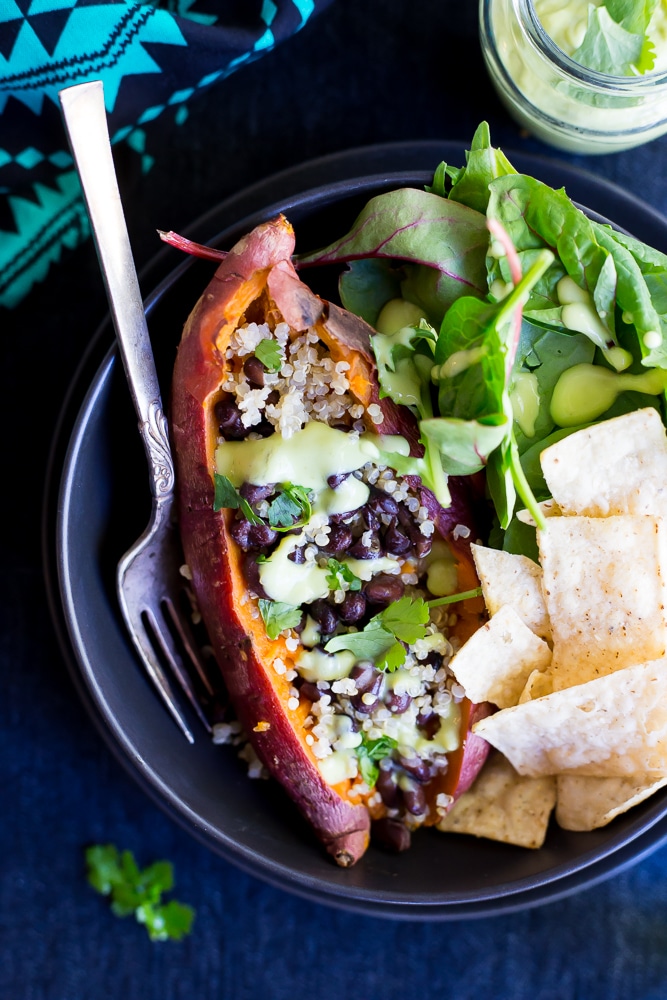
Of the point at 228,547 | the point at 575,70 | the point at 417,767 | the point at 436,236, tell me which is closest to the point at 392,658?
the point at 417,767

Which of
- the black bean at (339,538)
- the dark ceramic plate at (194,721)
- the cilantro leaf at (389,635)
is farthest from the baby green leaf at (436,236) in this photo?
the cilantro leaf at (389,635)

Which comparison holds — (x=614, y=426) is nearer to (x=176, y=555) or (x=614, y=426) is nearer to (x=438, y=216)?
(x=438, y=216)

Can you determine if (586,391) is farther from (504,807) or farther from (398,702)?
(504,807)

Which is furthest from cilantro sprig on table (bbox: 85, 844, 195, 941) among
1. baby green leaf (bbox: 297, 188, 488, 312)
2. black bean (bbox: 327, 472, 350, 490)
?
baby green leaf (bbox: 297, 188, 488, 312)

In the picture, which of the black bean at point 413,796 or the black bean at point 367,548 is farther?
the black bean at point 413,796

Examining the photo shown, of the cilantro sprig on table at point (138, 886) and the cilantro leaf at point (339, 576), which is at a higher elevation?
the cilantro leaf at point (339, 576)

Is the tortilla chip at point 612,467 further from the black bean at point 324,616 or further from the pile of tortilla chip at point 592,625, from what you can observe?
the black bean at point 324,616
